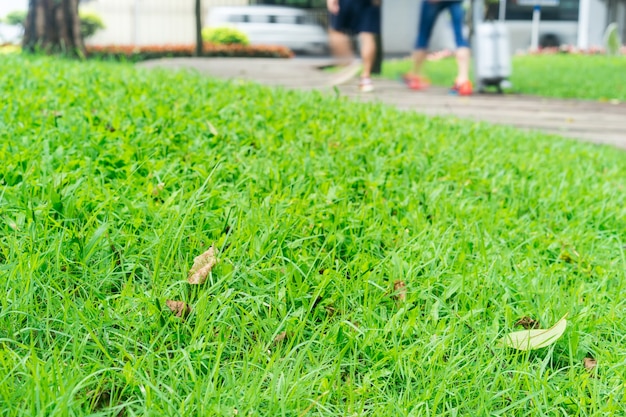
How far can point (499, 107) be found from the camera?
29.4 feet

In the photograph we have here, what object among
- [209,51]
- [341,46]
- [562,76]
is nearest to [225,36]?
[209,51]

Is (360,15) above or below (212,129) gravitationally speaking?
above

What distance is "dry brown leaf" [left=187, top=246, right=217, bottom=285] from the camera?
226 cm

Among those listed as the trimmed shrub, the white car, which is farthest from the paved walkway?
the white car

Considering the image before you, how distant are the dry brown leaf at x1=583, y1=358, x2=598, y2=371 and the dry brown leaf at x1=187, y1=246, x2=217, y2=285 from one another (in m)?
1.13

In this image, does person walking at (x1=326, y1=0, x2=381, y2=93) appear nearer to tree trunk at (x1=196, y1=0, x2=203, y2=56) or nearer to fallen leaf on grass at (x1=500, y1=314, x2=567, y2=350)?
fallen leaf on grass at (x1=500, y1=314, x2=567, y2=350)

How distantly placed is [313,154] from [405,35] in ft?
87.3

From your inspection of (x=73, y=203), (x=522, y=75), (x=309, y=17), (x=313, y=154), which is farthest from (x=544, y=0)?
(x=73, y=203)

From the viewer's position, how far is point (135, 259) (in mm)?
2311

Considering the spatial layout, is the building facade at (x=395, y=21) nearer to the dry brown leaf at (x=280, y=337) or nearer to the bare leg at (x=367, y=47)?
the bare leg at (x=367, y=47)

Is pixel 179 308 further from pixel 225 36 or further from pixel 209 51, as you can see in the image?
pixel 225 36

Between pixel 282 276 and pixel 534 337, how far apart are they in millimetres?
764

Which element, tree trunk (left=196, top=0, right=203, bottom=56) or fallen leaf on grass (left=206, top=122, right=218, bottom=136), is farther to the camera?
tree trunk (left=196, top=0, right=203, bottom=56)

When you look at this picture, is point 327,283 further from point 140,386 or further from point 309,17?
point 309,17
